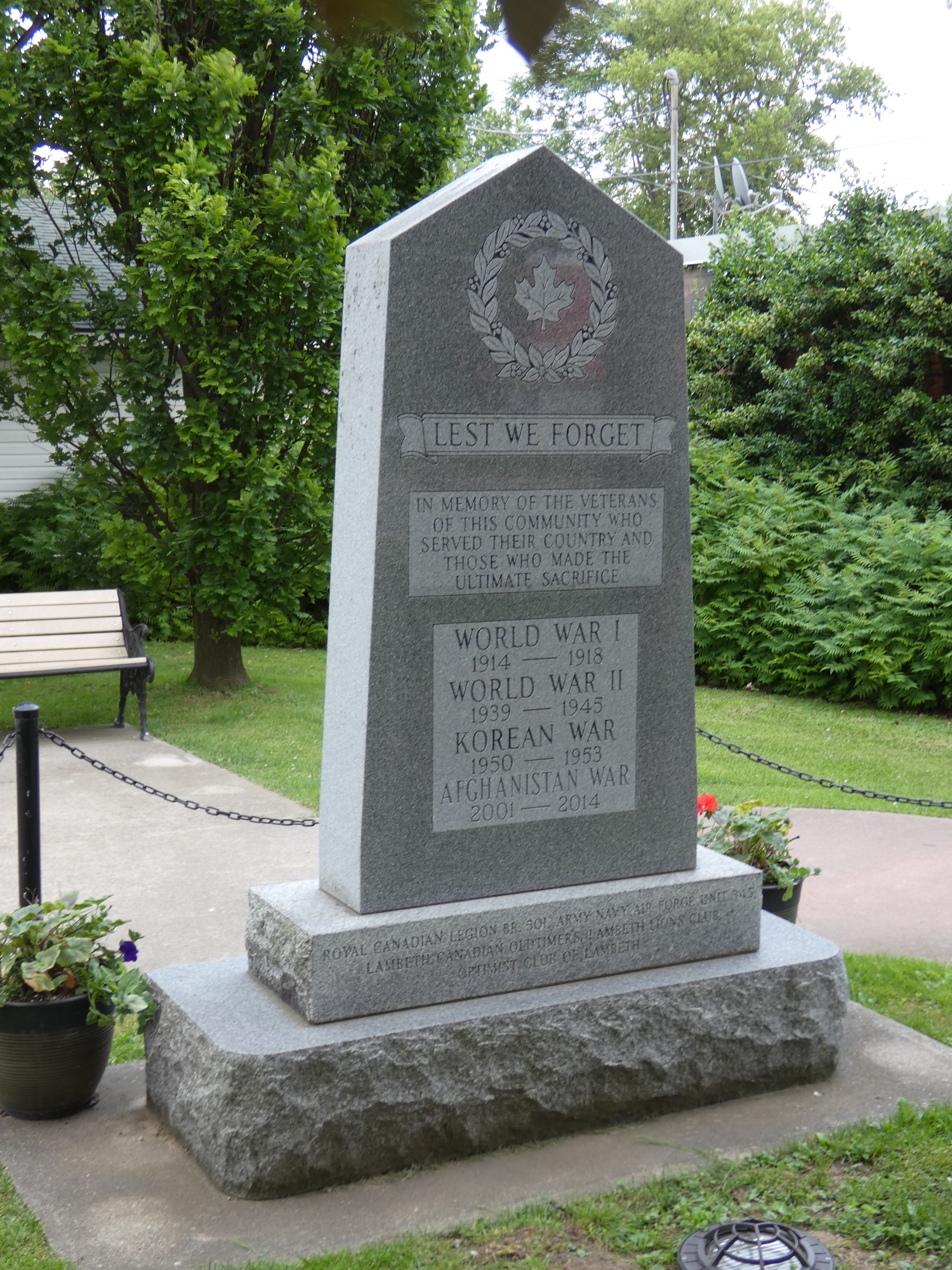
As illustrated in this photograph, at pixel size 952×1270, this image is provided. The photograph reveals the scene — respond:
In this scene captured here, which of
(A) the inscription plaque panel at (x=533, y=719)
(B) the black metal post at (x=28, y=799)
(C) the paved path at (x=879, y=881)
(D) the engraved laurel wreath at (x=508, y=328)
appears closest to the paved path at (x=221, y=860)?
(C) the paved path at (x=879, y=881)

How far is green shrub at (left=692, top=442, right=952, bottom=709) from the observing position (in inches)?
454

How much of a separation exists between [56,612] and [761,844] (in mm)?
7347

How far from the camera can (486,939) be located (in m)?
4.00

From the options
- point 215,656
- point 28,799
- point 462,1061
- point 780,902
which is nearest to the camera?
point 462,1061

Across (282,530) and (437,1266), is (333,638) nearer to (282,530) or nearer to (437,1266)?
(437,1266)

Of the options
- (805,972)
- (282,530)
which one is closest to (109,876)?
(805,972)

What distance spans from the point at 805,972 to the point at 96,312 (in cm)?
842

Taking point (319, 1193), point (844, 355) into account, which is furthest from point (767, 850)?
point (844, 355)

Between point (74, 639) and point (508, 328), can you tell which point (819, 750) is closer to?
point (74, 639)

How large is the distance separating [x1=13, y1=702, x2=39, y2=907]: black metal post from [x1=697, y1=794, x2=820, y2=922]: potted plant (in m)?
2.53

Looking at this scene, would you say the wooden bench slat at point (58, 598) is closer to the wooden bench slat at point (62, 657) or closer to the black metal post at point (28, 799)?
the wooden bench slat at point (62, 657)

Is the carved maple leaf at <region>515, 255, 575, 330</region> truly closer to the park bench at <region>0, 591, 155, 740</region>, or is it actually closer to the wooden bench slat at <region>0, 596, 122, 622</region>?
the park bench at <region>0, 591, 155, 740</region>

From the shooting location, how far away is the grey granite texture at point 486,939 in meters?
3.81

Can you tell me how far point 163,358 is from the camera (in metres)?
10.6
